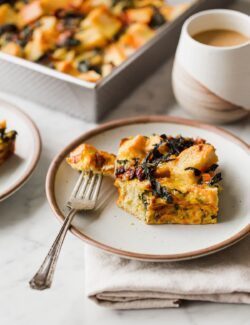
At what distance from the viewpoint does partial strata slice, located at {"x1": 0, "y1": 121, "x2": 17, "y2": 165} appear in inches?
61.8

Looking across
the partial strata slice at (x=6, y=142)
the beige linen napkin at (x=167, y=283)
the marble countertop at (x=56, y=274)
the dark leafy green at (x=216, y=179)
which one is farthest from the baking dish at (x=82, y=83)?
the beige linen napkin at (x=167, y=283)

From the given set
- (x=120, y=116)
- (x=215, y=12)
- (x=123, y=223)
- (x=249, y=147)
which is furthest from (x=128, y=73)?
(x=123, y=223)

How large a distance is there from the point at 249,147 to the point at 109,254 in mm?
454

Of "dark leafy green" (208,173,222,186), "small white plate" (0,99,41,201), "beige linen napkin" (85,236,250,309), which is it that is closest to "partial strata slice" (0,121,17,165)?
"small white plate" (0,99,41,201)

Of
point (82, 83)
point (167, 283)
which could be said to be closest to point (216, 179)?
point (167, 283)

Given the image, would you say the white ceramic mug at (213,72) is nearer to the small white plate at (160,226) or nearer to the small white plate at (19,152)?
the small white plate at (160,226)

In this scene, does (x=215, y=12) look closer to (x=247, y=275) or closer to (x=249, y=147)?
(x=249, y=147)

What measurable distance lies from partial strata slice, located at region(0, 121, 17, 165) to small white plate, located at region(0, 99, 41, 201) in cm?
2

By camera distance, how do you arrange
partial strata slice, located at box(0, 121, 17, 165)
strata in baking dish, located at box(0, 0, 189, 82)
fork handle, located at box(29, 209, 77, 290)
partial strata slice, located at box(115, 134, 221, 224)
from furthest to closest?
strata in baking dish, located at box(0, 0, 189, 82) < partial strata slice, located at box(0, 121, 17, 165) < partial strata slice, located at box(115, 134, 221, 224) < fork handle, located at box(29, 209, 77, 290)

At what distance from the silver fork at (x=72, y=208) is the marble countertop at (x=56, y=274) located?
82 mm

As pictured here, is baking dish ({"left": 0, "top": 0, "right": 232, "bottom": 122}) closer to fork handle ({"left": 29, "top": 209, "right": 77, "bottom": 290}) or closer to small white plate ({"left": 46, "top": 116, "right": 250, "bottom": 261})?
small white plate ({"left": 46, "top": 116, "right": 250, "bottom": 261})

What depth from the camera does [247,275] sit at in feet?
4.19

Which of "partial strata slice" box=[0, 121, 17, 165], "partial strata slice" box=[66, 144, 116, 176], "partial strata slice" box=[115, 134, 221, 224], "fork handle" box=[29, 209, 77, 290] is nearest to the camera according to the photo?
"fork handle" box=[29, 209, 77, 290]

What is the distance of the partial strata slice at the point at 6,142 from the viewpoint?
1.57 meters
